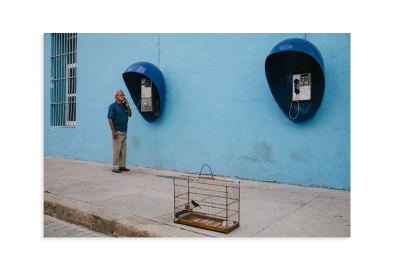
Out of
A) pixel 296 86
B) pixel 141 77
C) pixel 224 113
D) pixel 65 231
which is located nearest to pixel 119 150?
pixel 141 77

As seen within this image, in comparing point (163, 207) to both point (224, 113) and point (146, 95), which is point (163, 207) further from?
point (146, 95)

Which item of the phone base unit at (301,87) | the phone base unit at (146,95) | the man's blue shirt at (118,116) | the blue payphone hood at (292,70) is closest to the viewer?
the blue payphone hood at (292,70)

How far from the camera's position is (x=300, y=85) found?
492 cm

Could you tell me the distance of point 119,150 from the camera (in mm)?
6188

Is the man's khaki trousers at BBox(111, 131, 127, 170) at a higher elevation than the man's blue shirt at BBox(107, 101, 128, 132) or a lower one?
lower

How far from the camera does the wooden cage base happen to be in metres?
2.86

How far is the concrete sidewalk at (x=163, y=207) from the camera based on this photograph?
294 cm

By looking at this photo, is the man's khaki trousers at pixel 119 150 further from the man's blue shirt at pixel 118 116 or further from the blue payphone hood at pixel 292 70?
the blue payphone hood at pixel 292 70

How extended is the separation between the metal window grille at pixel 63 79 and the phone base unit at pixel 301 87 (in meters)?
5.99

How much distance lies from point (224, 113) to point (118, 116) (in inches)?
82.5

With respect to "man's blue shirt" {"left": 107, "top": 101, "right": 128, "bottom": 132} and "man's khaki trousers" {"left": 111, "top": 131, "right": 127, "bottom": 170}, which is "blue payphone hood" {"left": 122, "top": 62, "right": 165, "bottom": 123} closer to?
"man's blue shirt" {"left": 107, "top": 101, "right": 128, "bottom": 132}

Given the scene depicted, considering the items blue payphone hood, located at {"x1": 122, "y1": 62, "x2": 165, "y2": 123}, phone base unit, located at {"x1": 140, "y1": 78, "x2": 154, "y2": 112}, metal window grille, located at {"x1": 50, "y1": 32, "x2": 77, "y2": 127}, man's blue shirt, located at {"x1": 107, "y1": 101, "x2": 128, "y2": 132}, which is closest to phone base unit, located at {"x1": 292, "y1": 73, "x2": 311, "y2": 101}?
blue payphone hood, located at {"x1": 122, "y1": 62, "x2": 165, "y2": 123}

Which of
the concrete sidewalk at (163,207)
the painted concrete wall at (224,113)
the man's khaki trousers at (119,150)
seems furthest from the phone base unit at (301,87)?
the man's khaki trousers at (119,150)

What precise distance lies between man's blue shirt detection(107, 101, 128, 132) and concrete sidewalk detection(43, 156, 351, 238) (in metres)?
0.98
